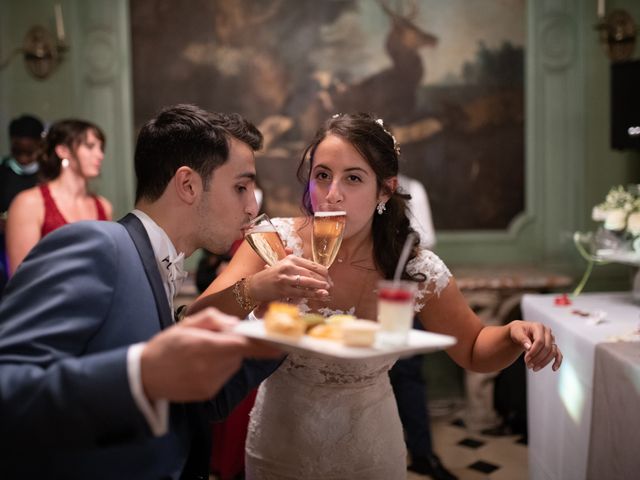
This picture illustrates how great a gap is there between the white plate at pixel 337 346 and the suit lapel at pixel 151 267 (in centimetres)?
34

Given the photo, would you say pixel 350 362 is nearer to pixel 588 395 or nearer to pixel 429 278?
pixel 429 278

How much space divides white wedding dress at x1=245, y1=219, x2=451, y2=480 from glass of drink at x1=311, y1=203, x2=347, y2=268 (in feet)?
1.24

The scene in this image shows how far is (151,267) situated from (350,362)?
84 cm

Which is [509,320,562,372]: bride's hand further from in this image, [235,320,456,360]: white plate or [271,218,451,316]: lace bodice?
[235,320,456,360]: white plate

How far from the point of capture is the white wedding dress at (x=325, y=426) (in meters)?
2.13

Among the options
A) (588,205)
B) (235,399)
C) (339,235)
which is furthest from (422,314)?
(588,205)

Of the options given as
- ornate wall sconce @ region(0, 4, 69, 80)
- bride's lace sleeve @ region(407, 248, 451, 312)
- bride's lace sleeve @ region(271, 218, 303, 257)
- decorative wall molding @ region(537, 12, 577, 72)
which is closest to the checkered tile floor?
bride's lace sleeve @ region(407, 248, 451, 312)

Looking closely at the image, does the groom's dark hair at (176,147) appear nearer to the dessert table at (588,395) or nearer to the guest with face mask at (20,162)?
the dessert table at (588,395)

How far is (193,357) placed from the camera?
1.15 metres

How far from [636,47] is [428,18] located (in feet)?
5.90

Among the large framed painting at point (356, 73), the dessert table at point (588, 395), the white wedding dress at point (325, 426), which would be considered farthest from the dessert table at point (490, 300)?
the white wedding dress at point (325, 426)

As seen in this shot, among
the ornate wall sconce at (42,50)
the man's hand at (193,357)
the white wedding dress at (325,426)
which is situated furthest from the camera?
the ornate wall sconce at (42,50)

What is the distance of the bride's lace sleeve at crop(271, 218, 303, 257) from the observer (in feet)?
7.73

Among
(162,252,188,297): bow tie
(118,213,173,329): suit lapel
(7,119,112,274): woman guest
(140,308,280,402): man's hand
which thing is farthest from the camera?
(7,119,112,274): woman guest
